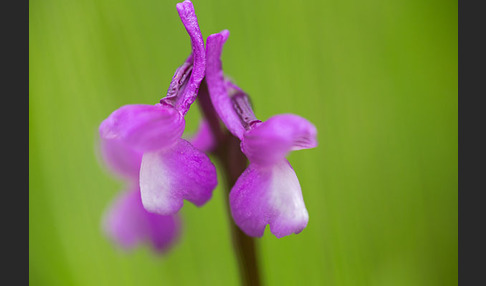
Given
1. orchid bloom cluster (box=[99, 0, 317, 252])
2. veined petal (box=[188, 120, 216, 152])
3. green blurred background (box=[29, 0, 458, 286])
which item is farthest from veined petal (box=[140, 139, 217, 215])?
green blurred background (box=[29, 0, 458, 286])

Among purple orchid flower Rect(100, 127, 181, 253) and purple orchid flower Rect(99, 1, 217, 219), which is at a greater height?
purple orchid flower Rect(99, 1, 217, 219)

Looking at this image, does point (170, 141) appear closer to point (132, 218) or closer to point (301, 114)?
point (132, 218)

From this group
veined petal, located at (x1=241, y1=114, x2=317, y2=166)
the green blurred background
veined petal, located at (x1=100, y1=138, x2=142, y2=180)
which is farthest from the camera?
the green blurred background

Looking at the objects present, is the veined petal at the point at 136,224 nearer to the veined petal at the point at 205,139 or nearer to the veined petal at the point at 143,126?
the veined petal at the point at 205,139

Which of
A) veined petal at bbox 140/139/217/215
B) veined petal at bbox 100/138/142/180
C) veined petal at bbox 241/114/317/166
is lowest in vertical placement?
veined petal at bbox 100/138/142/180

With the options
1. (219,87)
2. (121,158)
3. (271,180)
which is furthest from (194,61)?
(121,158)

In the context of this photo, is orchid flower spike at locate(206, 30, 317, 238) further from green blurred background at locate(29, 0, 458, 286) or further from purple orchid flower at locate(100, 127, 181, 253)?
green blurred background at locate(29, 0, 458, 286)
